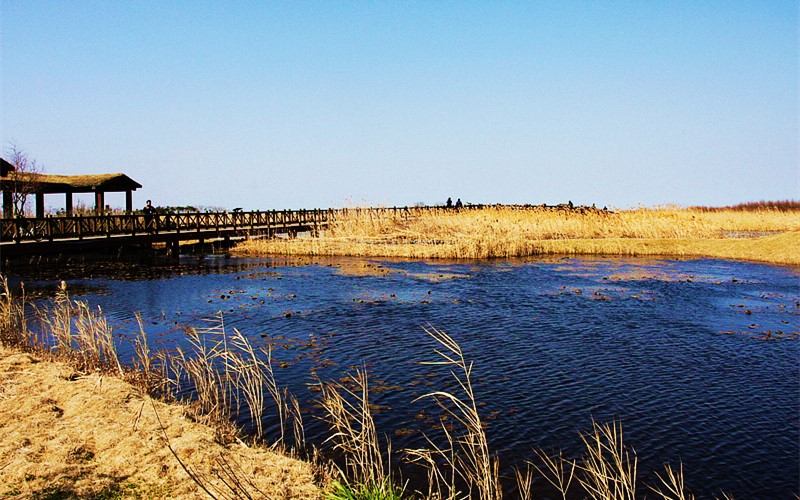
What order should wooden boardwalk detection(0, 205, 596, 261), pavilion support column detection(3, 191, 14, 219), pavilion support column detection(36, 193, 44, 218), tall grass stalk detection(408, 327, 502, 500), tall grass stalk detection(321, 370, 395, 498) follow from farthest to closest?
pavilion support column detection(36, 193, 44, 218), pavilion support column detection(3, 191, 14, 219), wooden boardwalk detection(0, 205, 596, 261), tall grass stalk detection(321, 370, 395, 498), tall grass stalk detection(408, 327, 502, 500)

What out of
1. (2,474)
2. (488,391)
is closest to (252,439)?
(2,474)

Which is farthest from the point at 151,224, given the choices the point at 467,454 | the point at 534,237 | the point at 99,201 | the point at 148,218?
the point at 467,454

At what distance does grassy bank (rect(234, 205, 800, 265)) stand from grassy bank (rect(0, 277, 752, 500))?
2758cm

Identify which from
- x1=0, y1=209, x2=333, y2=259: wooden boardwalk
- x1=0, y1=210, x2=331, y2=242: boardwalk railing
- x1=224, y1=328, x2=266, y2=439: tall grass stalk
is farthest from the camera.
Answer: x1=0, y1=210, x2=331, y2=242: boardwalk railing

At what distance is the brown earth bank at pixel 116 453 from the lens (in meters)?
6.51

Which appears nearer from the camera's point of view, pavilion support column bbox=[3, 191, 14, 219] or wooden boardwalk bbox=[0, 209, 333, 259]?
wooden boardwalk bbox=[0, 209, 333, 259]

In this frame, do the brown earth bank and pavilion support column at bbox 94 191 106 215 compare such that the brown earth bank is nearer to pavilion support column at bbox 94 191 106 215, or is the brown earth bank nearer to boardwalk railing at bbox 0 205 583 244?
boardwalk railing at bbox 0 205 583 244

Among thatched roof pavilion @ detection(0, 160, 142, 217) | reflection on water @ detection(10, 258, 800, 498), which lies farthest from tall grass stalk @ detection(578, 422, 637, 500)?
thatched roof pavilion @ detection(0, 160, 142, 217)

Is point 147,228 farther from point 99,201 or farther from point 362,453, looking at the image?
point 362,453

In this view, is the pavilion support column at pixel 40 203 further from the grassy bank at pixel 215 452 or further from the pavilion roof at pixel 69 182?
the grassy bank at pixel 215 452

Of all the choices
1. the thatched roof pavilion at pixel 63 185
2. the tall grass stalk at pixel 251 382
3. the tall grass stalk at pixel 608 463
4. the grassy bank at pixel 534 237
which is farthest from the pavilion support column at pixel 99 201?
the tall grass stalk at pixel 608 463

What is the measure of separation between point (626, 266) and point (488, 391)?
22779mm

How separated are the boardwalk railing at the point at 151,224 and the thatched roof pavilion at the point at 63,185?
3.93 m

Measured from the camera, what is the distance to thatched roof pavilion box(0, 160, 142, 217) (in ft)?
131
